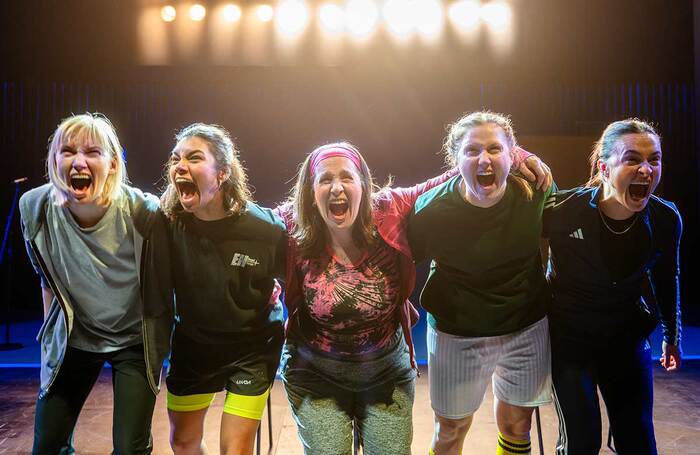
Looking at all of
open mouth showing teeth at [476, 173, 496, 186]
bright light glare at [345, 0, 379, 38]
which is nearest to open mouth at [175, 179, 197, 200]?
open mouth showing teeth at [476, 173, 496, 186]

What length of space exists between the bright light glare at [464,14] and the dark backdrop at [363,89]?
0.82 ft

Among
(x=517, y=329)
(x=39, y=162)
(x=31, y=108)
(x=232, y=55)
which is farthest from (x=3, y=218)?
(x=517, y=329)

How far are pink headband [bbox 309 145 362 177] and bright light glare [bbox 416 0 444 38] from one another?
5924 mm

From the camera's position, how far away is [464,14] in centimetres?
733

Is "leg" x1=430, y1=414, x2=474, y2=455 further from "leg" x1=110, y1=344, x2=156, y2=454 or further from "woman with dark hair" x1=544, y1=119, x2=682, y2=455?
"leg" x1=110, y1=344, x2=156, y2=454

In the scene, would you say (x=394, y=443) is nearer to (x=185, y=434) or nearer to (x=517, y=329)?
(x=517, y=329)

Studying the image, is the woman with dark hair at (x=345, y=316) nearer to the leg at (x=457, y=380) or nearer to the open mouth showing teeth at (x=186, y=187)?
the leg at (x=457, y=380)

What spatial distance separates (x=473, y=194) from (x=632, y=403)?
1.02 m

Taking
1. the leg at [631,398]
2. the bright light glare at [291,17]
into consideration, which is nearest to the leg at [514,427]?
the leg at [631,398]

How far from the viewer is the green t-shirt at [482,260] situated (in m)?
2.10

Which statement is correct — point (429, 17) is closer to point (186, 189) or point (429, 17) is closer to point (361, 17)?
point (361, 17)

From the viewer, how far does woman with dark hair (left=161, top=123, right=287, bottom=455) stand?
2.03m

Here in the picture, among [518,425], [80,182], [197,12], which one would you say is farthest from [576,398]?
[197,12]

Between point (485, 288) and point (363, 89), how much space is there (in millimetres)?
5884
